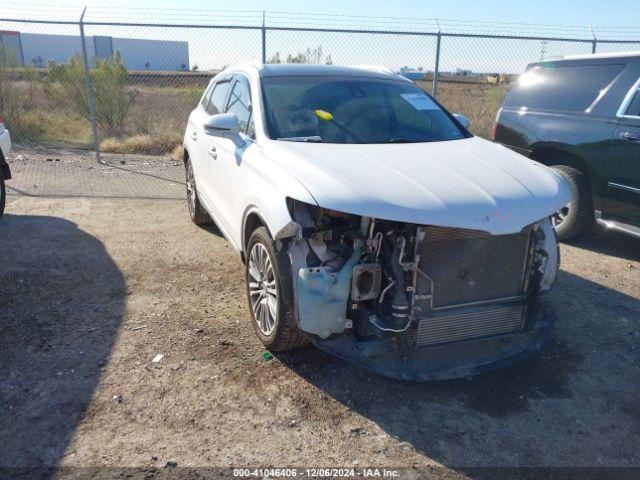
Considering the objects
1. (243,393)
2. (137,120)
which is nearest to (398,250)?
(243,393)

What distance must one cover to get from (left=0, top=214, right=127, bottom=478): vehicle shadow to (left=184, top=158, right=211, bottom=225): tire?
3.75ft

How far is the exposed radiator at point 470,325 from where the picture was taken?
3174 mm

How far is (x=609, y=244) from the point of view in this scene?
6.27 meters

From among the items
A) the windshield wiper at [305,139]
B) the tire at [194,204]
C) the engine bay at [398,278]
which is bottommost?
the tire at [194,204]

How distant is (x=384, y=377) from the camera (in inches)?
134

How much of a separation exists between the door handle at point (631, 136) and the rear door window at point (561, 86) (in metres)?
0.62

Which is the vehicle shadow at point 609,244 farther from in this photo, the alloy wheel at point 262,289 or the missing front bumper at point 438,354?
the alloy wheel at point 262,289

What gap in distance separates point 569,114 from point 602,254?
158 centimetres

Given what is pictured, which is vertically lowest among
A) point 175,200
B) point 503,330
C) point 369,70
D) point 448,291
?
point 175,200

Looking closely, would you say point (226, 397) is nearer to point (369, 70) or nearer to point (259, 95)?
point (259, 95)

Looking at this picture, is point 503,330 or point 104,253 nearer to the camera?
point 503,330

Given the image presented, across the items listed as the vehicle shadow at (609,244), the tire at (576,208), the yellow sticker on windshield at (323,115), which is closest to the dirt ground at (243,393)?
the vehicle shadow at (609,244)

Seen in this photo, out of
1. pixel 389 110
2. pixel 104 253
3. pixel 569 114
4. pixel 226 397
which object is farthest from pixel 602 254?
pixel 104 253

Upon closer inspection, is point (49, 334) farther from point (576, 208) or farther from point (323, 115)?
point (576, 208)
